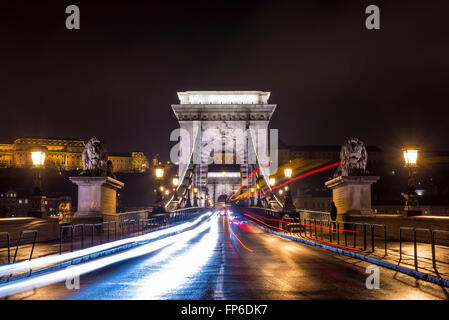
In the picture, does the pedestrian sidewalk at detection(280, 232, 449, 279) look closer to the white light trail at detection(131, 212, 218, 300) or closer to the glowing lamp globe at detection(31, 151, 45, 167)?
the white light trail at detection(131, 212, 218, 300)

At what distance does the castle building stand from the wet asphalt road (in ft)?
537

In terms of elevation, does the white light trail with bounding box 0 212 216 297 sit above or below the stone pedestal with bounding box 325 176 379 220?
below

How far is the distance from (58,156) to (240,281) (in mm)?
188044

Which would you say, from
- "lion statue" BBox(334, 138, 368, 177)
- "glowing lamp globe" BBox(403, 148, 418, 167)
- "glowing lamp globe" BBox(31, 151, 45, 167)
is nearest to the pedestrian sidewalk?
"glowing lamp globe" BBox(403, 148, 418, 167)

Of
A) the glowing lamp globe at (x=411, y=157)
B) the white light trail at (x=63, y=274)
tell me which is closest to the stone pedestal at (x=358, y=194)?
the glowing lamp globe at (x=411, y=157)

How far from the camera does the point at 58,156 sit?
610 feet

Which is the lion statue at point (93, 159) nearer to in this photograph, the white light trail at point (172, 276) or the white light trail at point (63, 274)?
the white light trail at point (63, 274)

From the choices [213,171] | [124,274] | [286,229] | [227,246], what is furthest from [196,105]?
[124,274]

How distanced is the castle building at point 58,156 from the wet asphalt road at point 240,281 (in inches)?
6442

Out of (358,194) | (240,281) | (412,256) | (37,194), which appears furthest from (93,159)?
(412,256)

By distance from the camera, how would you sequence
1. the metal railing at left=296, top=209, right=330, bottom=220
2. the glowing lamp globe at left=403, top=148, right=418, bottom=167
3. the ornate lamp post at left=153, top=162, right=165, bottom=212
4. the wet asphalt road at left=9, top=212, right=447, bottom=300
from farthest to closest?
the metal railing at left=296, top=209, right=330, bottom=220, the ornate lamp post at left=153, top=162, right=165, bottom=212, the glowing lamp globe at left=403, top=148, right=418, bottom=167, the wet asphalt road at left=9, top=212, right=447, bottom=300

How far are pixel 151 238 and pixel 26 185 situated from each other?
13801cm

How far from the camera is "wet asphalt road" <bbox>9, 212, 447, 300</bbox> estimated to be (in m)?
8.31
